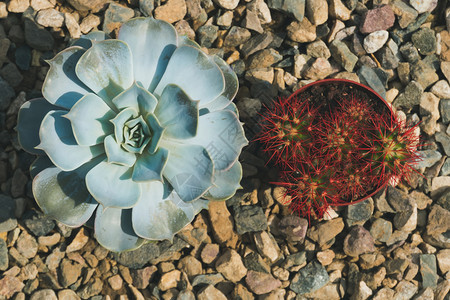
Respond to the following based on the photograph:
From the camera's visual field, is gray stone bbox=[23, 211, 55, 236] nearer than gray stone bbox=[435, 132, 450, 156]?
Yes

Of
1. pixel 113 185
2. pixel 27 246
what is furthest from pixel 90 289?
pixel 113 185

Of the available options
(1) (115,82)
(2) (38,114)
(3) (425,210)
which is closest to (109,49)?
(1) (115,82)

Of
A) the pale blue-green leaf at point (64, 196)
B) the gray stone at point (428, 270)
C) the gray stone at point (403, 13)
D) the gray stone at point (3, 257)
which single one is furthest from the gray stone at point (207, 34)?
the gray stone at point (428, 270)

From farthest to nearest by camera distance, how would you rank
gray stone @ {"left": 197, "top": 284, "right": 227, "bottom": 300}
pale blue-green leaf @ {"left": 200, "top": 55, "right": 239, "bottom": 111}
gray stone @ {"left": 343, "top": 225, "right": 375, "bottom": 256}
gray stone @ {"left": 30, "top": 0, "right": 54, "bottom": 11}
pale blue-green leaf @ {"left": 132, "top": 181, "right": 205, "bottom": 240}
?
1. gray stone @ {"left": 30, "top": 0, "right": 54, "bottom": 11}
2. gray stone @ {"left": 343, "top": 225, "right": 375, "bottom": 256}
3. gray stone @ {"left": 197, "top": 284, "right": 227, "bottom": 300}
4. pale blue-green leaf @ {"left": 200, "top": 55, "right": 239, "bottom": 111}
5. pale blue-green leaf @ {"left": 132, "top": 181, "right": 205, "bottom": 240}

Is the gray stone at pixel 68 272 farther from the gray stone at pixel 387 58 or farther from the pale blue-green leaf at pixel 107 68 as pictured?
the gray stone at pixel 387 58

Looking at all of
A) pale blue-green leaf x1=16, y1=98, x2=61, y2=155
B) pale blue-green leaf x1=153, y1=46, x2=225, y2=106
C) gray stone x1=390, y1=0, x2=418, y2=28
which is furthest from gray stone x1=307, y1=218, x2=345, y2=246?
pale blue-green leaf x1=16, y1=98, x2=61, y2=155

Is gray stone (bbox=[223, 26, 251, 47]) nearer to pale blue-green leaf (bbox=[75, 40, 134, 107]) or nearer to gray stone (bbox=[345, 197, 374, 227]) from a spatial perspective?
pale blue-green leaf (bbox=[75, 40, 134, 107])
